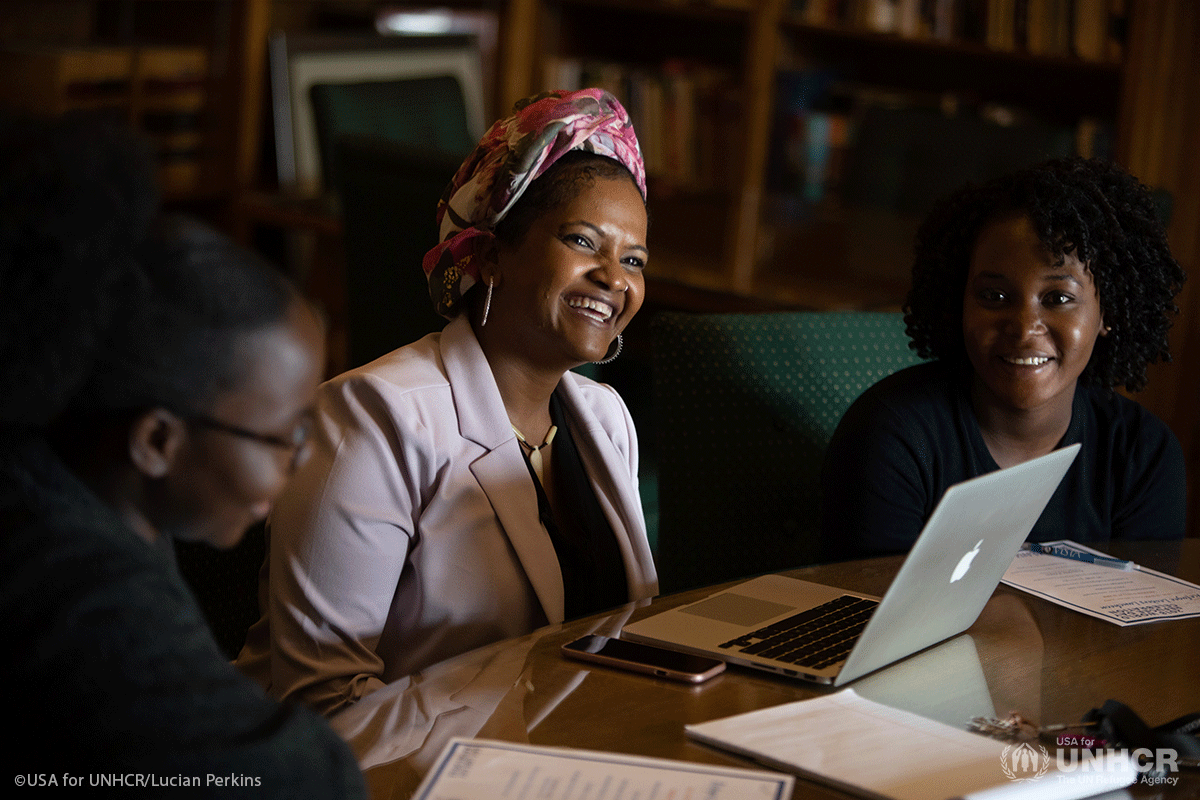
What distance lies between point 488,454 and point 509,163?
36 centimetres

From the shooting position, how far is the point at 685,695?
3.50 feet

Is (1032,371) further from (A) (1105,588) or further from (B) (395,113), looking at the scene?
(B) (395,113)

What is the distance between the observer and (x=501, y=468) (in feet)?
4.71

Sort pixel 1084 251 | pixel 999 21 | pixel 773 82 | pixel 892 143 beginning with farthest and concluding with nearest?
pixel 773 82 → pixel 892 143 → pixel 999 21 → pixel 1084 251

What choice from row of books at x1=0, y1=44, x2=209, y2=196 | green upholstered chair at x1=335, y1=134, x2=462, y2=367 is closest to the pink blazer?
green upholstered chair at x1=335, y1=134, x2=462, y2=367

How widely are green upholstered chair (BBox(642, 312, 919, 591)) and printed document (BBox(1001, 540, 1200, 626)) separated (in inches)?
18.2

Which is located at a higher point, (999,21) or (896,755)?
(999,21)

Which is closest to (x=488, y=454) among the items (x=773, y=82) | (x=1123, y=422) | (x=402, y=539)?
(x=402, y=539)

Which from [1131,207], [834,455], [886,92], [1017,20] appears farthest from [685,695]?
[886,92]

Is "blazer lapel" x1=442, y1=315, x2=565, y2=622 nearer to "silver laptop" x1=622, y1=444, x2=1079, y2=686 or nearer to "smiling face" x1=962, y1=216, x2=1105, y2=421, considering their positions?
"silver laptop" x1=622, y1=444, x2=1079, y2=686

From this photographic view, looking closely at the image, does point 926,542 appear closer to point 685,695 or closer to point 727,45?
point 685,695

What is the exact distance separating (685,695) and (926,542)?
0.81 feet

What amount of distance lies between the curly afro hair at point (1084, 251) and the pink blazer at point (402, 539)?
63cm

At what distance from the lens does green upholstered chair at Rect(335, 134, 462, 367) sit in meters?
2.62
